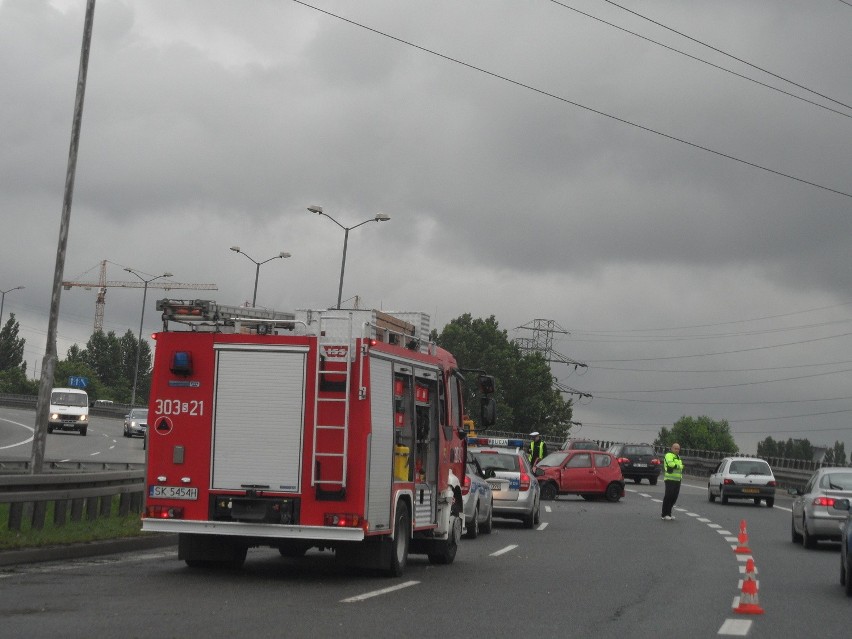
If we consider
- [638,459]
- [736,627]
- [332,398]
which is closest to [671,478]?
[332,398]

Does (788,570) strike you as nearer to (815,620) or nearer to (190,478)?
(815,620)

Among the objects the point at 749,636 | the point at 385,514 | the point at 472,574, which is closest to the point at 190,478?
the point at 385,514

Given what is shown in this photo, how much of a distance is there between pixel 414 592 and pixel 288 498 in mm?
1667

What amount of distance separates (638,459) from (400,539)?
42.5 m

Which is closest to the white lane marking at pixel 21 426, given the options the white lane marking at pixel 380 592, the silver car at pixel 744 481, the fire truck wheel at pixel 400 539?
the silver car at pixel 744 481

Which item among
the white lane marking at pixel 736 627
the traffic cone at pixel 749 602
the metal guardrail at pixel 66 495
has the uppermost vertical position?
the metal guardrail at pixel 66 495

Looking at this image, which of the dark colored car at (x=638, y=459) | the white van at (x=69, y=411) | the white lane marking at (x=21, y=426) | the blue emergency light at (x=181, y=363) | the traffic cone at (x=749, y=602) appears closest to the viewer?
the traffic cone at (x=749, y=602)

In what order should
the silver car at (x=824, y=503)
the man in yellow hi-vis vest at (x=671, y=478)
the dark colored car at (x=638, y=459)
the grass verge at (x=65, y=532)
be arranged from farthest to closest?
the dark colored car at (x=638, y=459) → the man in yellow hi-vis vest at (x=671, y=478) → the silver car at (x=824, y=503) → the grass verge at (x=65, y=532)

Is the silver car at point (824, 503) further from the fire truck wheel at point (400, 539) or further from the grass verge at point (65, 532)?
the grass verge at point (65, 532)

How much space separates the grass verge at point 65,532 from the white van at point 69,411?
4857 cm

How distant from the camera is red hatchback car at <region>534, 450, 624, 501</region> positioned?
40.4 meters

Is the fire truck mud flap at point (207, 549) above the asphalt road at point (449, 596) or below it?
above

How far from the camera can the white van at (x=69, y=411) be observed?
6744 centimetres

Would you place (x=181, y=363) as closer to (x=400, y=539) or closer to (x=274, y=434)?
(x=274, y=434)
